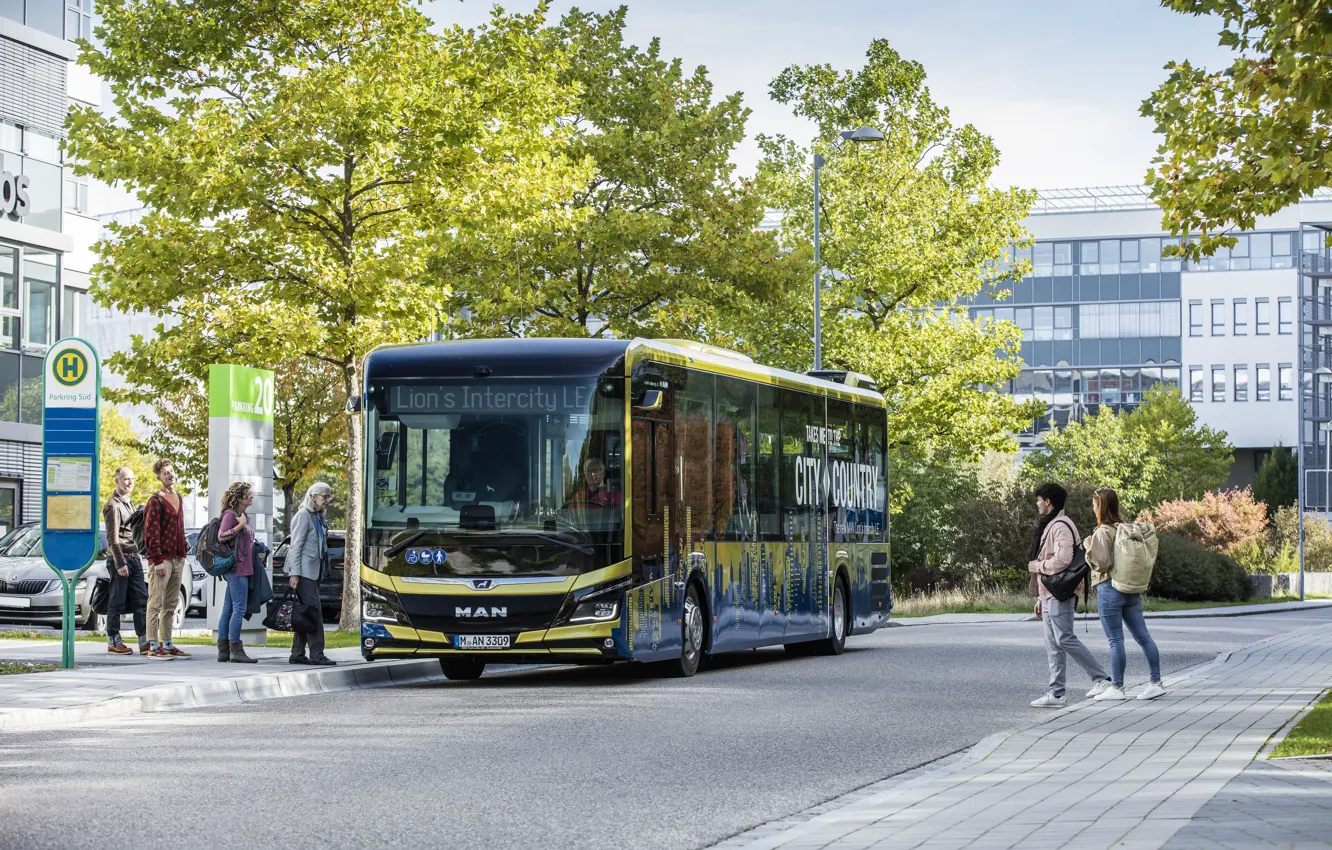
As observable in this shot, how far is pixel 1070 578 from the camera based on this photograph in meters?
15.4

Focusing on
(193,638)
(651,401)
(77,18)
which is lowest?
(193,638)

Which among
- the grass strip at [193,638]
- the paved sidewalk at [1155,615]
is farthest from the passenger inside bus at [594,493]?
the paved sidewalk at [1155,615]

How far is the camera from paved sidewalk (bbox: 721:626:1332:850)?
25.6 ft

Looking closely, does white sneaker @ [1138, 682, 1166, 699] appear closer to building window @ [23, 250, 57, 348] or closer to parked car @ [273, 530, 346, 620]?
parked car @ [273, 530, 346, 620]

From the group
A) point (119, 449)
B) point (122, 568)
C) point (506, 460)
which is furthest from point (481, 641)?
point (119, 449)

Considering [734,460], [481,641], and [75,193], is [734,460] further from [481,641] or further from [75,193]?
[75,193]

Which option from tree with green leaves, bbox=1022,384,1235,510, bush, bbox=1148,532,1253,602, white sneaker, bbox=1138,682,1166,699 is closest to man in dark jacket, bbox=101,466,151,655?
white sneaker, bbox=1138,682,1166,699

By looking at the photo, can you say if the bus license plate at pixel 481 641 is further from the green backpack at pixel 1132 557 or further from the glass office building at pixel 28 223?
the glass office building at pixel 28 223

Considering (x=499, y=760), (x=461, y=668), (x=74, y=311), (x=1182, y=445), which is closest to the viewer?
(x=499, y=760)

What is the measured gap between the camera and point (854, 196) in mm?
43438

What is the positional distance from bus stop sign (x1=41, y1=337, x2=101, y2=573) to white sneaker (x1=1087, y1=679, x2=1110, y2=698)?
9.22 m

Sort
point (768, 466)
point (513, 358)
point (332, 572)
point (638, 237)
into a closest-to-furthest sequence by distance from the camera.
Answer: point (513, 358), point (768, 466), point (638, 237), point (332, 572)

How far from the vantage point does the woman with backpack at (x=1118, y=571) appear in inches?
619

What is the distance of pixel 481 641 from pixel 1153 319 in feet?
260
